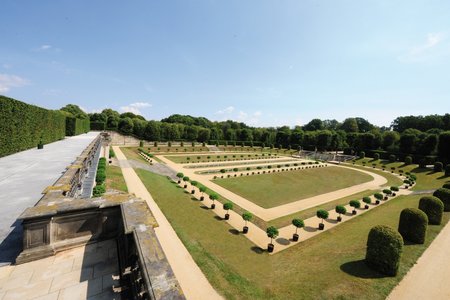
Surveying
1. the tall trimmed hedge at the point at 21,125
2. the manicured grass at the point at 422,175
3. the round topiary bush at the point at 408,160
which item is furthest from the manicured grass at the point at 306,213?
the round topiary bush at the point at 408,160

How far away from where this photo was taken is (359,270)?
10.4 m

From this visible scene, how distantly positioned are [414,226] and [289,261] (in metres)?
8.26

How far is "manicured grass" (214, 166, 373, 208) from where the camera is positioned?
2425cm

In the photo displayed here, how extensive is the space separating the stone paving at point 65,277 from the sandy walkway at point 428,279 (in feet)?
36.4

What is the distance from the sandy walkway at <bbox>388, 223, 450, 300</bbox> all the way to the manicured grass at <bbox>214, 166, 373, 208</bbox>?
470 inches

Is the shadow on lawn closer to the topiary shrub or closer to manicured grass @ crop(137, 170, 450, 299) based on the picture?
manicured grass @ crop(137, 170, 450, 299)

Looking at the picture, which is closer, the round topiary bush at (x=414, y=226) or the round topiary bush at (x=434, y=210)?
the round topiary bush at (x=414, y=226)

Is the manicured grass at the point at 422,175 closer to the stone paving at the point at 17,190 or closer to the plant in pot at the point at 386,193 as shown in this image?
the plant in pot at the point at 386,193

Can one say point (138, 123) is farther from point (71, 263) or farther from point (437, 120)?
point (437, 120)

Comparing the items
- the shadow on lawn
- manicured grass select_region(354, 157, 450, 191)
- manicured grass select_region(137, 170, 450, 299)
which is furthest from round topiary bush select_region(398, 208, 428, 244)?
manicured grass select_region(354, 157, 450, 191)

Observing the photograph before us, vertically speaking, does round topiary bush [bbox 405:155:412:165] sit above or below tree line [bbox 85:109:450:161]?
below

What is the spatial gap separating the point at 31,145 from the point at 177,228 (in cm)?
2265

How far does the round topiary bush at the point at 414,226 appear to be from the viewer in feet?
42.0

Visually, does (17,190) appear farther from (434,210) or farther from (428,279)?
(434,210)
